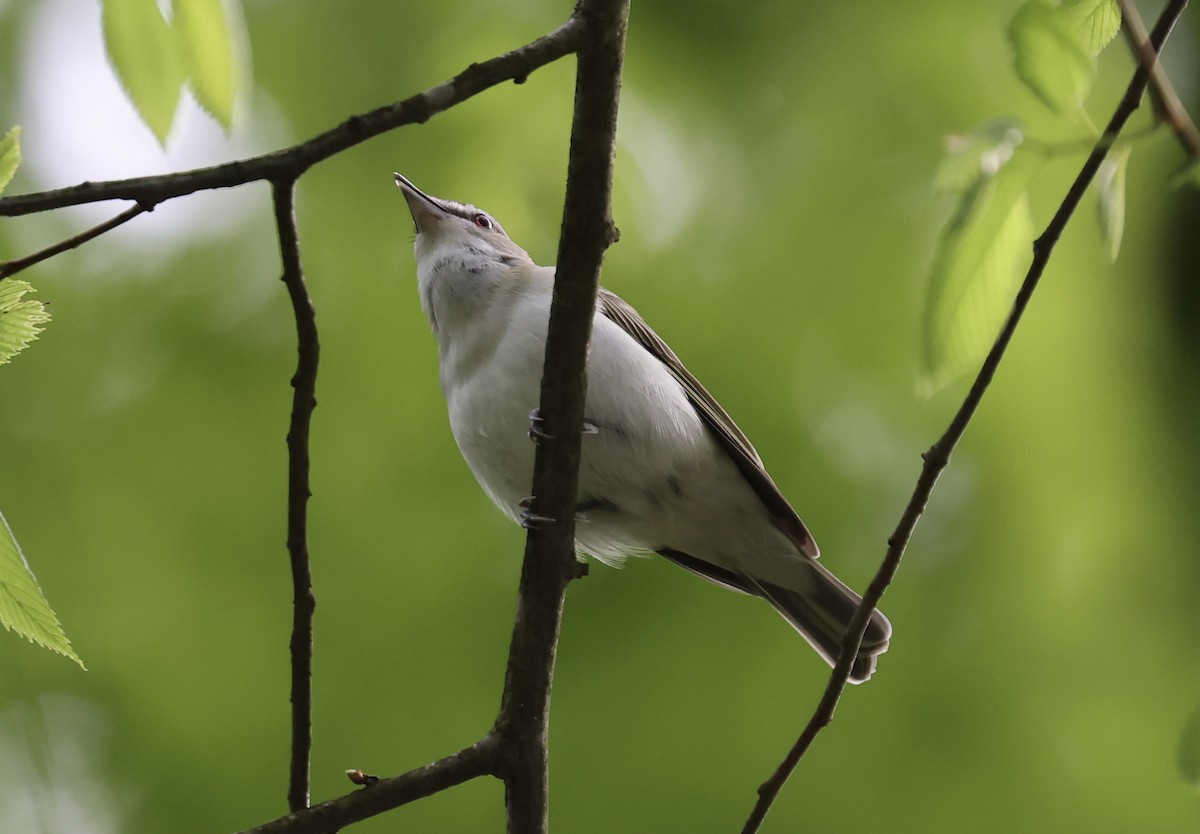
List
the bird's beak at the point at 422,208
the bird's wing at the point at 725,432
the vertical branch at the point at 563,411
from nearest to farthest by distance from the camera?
the vertical branch at the point at 563,411 → the bird's wing at the point at 725,432 → the bird's beak at the point at 422,208

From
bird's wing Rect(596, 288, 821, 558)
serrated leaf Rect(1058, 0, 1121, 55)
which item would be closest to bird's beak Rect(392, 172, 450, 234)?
bird's wing Rect(596, 288, 821, 558)

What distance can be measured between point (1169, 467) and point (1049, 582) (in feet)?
2.70

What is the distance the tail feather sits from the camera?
4504 millimetres

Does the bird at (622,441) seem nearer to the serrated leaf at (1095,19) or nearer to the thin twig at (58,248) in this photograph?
the thin twig at (58,248)

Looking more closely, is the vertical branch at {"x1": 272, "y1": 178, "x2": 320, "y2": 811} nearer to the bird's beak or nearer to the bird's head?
the bird's head

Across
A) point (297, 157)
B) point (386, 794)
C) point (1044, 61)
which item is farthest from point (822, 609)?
point (1044, 61)

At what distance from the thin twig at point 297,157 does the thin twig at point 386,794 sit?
1.26 metres

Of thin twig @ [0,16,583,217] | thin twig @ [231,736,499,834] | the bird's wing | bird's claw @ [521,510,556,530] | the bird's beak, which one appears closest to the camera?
thin twig @ [0,16,583,217]

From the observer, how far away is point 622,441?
13.5ft

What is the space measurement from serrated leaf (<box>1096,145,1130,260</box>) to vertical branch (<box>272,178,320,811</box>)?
1347mm

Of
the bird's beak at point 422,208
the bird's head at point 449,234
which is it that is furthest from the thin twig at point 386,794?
the bird's beak at point 422,208

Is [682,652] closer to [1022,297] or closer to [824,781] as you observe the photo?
[824,781]

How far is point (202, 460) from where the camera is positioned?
18.6 feet

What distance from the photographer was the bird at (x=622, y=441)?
13.2 ft
